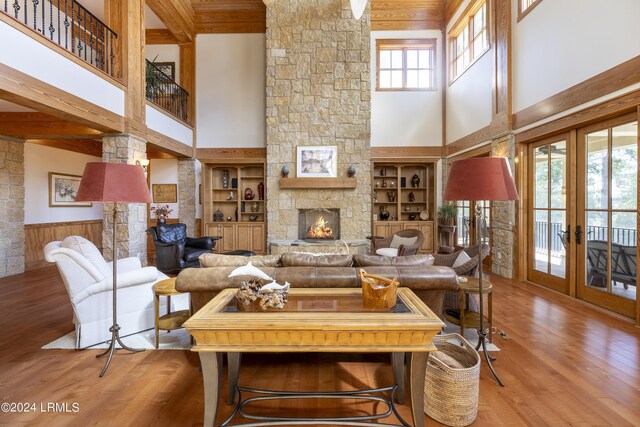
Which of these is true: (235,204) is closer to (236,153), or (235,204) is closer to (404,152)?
(236,153)

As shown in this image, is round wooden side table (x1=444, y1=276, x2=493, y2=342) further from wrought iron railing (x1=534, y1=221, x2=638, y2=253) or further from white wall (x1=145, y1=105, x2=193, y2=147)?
white wall (x1=145, y1=105, x2=193, y2=147)

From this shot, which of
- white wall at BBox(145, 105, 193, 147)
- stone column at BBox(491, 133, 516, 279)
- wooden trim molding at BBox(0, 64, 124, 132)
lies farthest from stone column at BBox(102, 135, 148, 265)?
stone column at BBox(491, 133, 516, 279)

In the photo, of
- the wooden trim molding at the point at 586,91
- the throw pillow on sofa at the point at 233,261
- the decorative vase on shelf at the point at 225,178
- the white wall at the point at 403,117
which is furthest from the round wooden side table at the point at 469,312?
the decorative vase on shelf at the point at 225,178

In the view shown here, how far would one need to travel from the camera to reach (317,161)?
685 centimetres

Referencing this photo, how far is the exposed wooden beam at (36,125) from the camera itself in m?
4.84

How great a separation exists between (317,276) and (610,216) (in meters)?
3.57

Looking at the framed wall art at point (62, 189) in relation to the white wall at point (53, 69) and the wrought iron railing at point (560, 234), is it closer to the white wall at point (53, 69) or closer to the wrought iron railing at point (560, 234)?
the white wall at point (53, 69)

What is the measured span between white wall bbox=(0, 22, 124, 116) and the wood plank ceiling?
3877mm

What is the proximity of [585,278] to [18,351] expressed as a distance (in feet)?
20.1

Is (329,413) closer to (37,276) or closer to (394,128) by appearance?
(37,276)

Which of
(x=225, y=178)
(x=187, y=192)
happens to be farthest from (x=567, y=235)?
(x=187, y=192)

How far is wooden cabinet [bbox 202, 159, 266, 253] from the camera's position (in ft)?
24.2

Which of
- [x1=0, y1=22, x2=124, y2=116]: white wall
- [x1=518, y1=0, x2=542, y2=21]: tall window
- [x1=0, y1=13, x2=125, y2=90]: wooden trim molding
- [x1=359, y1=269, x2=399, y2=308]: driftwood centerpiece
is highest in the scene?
[x1=518, y1=0, x2=542, y2=21]: tall window

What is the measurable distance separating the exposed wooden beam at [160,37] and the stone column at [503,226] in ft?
25.4
